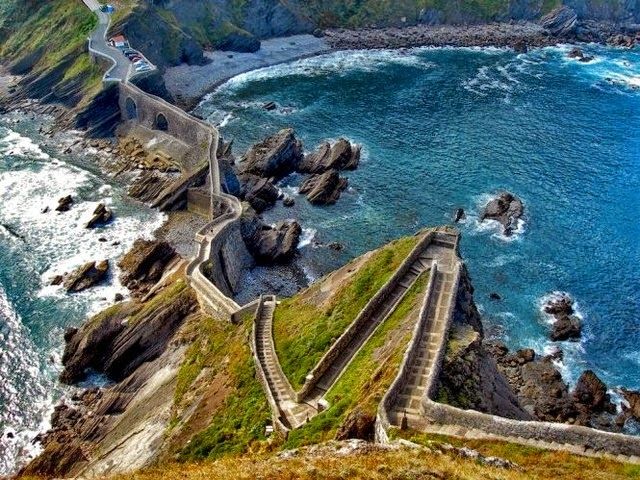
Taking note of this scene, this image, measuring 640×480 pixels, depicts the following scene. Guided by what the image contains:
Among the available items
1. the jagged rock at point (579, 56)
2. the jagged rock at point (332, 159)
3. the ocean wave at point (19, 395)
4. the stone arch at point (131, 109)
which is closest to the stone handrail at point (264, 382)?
the ocean wave at point (19, 395)

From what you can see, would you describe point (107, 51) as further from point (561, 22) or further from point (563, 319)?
point (561, 22)

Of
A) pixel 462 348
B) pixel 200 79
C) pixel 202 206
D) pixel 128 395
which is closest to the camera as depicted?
Result: pixel 462 348

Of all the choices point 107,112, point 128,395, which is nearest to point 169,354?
point 128,395

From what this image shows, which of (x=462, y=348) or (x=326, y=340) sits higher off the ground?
(x=462, y=348)

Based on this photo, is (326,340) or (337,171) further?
(337,171)

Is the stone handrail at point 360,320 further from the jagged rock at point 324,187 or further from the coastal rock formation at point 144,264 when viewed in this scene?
the jagged rock at point 324,187

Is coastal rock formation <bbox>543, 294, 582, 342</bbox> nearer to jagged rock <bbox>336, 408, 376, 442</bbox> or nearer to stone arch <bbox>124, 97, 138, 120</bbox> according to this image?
jagged rock <bbox>336, 408, 376, 442</bbox>

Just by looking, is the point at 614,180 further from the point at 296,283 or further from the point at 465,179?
the point at 296,283
